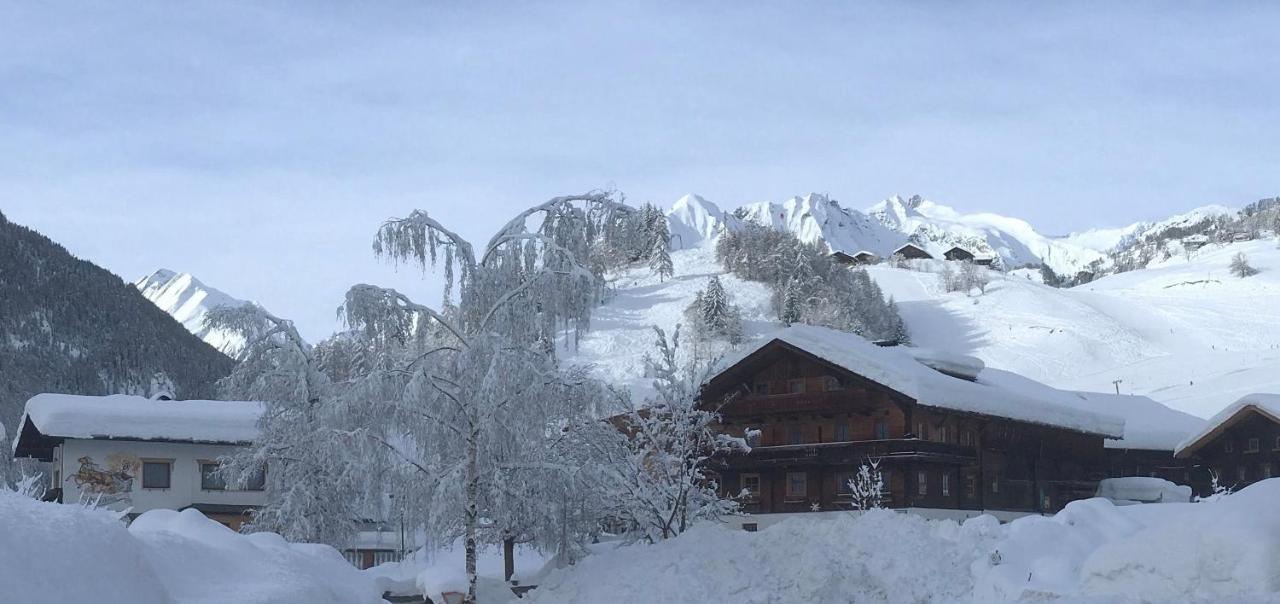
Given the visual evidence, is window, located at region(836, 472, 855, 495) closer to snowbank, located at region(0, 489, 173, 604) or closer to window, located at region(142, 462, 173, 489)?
window, located at region(142, 462, 173, 489)

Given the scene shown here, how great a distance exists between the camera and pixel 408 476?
26.0 m

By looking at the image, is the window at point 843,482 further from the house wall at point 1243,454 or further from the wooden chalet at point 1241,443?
the house wall at point 1243,454

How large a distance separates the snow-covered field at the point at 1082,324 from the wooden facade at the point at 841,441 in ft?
106

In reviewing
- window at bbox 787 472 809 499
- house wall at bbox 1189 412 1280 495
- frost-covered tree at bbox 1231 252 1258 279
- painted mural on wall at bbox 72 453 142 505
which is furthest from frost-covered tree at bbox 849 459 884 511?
frost-covered tree at bbox 1231 252 1258 279

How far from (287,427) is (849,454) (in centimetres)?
1886

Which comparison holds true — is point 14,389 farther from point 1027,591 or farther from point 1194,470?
point 1027,591

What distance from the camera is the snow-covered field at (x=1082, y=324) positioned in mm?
A: 92312

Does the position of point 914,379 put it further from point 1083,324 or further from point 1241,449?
point 1083,324

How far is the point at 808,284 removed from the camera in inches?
5118

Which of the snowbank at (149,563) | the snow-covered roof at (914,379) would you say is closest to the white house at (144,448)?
the snow-covered roof at (914,379)

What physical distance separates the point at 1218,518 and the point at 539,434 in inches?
488

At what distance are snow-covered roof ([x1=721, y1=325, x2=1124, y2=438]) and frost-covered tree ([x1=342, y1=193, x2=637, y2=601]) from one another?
16634 millimetres

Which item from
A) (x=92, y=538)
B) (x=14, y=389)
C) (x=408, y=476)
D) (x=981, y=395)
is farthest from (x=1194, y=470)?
(x=14, y=389)

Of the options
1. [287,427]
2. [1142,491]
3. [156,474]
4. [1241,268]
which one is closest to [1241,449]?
[1142,491]
